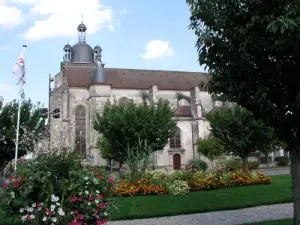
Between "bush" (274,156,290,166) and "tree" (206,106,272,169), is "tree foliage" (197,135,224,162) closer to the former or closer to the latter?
"bush" (274,156,290,166)

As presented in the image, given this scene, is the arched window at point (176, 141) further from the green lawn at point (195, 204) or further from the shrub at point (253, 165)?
the green lawn at point (195, 204)

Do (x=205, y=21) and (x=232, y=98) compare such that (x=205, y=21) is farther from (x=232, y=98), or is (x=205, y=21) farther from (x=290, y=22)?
(x=290, y=22)

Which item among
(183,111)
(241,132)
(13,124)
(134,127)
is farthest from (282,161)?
(13,124)

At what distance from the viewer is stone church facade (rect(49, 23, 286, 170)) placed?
130 feet

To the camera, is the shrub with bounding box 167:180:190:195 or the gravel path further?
the shrub with bounding box 167:180:190:195

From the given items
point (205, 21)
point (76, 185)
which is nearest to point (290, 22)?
point (205, 21)

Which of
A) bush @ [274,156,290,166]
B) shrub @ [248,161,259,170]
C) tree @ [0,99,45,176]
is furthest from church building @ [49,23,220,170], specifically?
bush @ [274,156,290,166]

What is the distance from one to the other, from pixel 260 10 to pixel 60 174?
421 cm

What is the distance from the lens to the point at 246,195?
11328mm

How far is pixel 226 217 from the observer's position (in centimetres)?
797

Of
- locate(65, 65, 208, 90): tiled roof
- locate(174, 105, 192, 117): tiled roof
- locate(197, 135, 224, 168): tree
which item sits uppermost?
locate(65, 65, 208, 90): tiled roof

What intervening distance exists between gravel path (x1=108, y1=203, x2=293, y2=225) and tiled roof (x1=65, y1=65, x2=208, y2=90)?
34970mm

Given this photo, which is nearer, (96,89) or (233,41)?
(233,41)

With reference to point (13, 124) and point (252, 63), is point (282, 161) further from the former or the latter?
point (252, 63)
